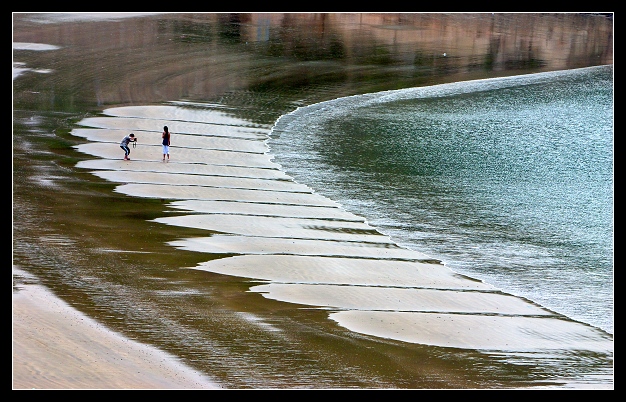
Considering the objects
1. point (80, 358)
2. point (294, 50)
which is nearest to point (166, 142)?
point (80, 358)

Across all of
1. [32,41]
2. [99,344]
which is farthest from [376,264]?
[32,41]

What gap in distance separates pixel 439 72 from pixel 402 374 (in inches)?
1296

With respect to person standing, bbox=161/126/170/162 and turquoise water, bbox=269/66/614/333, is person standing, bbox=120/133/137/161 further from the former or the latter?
turquoise water, bbox=269/66/614/333

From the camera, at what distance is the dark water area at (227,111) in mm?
16375

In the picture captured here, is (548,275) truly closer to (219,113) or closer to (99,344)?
(99,344)

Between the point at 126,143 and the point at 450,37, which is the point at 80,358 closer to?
the point at 126,143

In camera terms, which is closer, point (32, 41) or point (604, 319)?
point (604, 319)

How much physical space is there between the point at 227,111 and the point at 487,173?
1092cm

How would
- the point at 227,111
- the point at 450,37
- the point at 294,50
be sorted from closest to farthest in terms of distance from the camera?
the point at 227,111 → the point at 294,50 → the point at 450,37

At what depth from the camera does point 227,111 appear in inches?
1455

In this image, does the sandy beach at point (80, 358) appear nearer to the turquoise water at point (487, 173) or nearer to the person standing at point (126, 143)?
the turquoise water at point (487, 173)

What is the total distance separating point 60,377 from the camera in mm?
14891

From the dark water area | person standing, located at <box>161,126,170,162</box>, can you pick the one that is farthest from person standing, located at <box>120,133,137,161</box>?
the dark water area

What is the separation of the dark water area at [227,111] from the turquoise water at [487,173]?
9.03 ft
